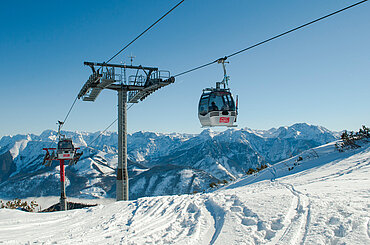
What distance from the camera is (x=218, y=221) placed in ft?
28.3

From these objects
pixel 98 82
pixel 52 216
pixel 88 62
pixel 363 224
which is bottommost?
pixel 52 216

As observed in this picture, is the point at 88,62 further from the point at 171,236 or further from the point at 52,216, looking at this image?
the point at 171,236

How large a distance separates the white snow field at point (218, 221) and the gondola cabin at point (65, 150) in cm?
1933

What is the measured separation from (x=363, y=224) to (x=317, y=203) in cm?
205

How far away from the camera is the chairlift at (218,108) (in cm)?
1289

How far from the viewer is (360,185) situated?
10.5 meters

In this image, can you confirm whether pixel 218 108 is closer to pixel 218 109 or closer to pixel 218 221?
pixel 218 109

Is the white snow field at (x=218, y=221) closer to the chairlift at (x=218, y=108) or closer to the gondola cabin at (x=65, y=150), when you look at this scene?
the chairlift at (x=218, y=108)

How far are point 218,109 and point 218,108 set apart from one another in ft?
0.15

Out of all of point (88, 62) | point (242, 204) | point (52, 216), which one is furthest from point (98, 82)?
point (242, 204)

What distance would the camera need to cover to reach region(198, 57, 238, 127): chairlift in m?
12.9

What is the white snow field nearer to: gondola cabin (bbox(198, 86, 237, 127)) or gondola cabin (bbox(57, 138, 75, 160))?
gondola cabin (bbox(198, 86, 237, 127))

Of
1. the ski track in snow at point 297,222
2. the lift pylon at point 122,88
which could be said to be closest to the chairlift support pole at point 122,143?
the lift pylon at point 122,88

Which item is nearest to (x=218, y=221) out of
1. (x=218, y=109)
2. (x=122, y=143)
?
(x=218, y=109)
